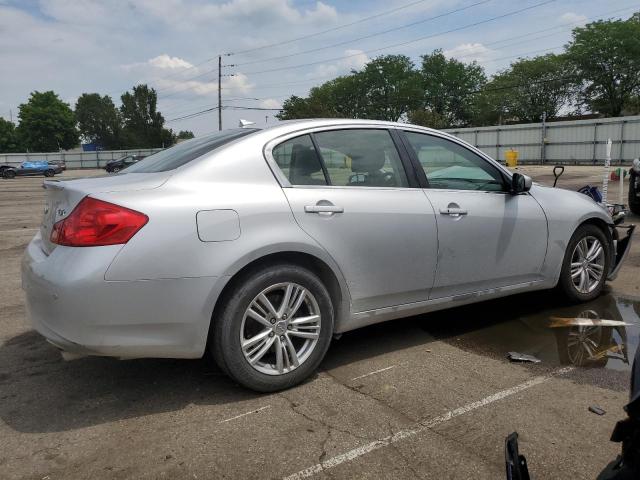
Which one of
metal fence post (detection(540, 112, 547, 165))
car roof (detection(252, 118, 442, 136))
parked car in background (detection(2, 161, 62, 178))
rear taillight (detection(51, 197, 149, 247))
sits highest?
metal fence post (detection(540, 112, 547, 165))

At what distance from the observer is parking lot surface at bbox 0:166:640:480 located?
8.63ft

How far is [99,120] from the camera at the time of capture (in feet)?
335

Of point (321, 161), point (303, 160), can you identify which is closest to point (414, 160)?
point (321, 161)

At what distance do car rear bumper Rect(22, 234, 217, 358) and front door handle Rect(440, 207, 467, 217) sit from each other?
5.77ft

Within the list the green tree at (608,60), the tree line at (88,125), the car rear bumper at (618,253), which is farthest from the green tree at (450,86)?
the car rear bumper at (618,253)

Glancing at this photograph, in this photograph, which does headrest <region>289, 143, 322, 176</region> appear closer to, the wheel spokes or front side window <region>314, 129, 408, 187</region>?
front side window <region>314, 129, 408, 187</region>

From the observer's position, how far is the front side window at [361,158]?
369 cm

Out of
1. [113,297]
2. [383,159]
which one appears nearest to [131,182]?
[113,297]

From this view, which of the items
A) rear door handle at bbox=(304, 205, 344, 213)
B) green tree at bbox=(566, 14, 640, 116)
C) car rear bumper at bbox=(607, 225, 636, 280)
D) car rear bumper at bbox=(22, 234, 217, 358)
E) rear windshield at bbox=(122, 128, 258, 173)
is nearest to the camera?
car rear bumper at bbox=(22, 234, 217, 358)

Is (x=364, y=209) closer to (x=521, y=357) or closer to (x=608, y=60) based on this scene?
(x=521, y=357)

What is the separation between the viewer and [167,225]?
9.77 feet

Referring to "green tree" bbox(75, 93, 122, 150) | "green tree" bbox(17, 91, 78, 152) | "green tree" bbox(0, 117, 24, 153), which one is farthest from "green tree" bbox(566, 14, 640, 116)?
"green tree" bbox(0, 117, 24, 153)

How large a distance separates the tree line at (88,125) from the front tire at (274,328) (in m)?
88.5

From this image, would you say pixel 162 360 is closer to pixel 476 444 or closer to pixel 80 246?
pixel 80 246
